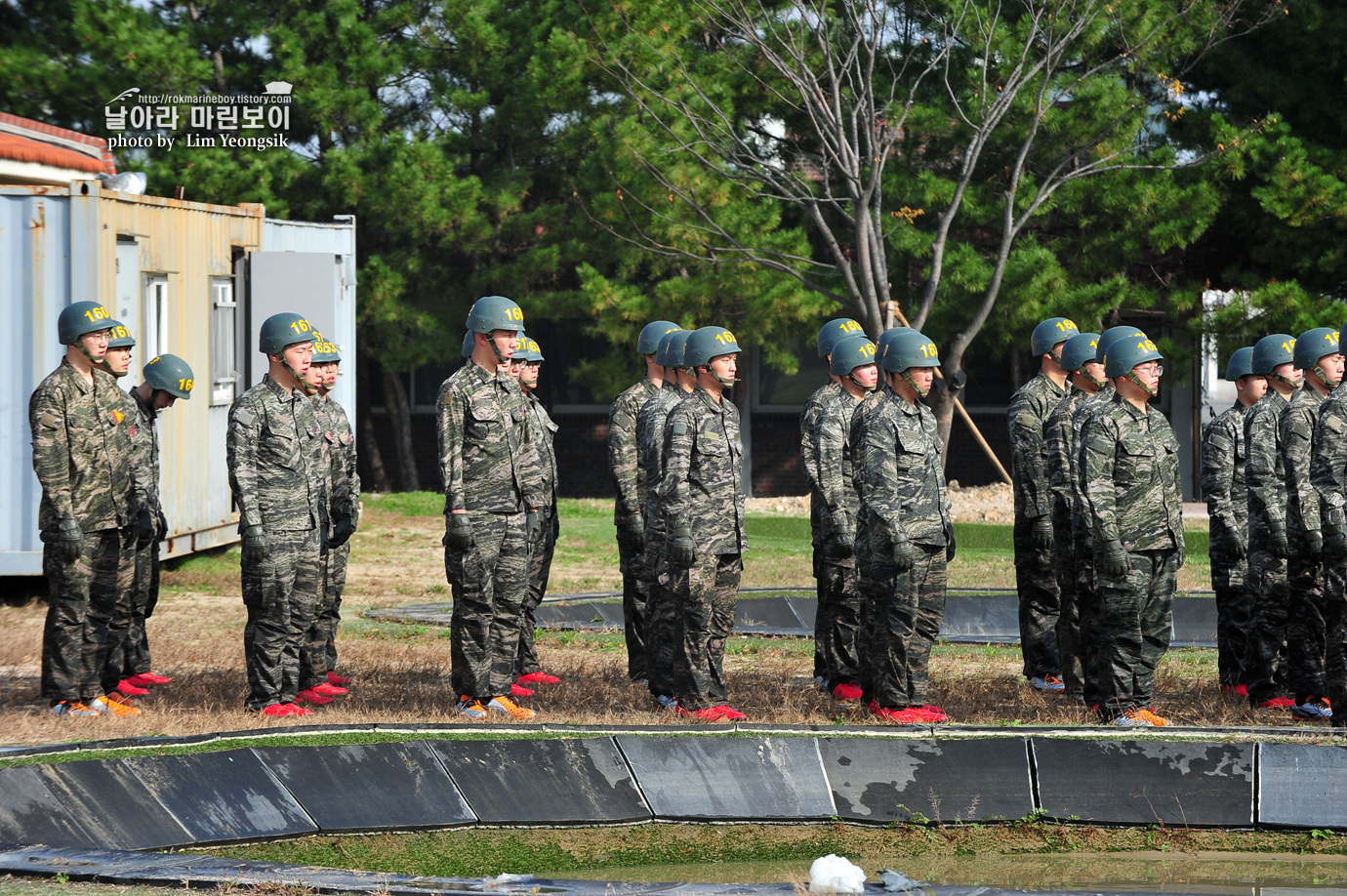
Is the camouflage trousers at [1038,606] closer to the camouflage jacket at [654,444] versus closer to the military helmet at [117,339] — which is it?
the camouflage jacket at [654,444]

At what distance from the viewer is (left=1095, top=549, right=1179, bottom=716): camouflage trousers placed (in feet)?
25.1

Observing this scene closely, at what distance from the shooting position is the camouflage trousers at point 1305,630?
8156mm

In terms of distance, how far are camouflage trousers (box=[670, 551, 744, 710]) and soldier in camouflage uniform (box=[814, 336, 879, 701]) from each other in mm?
990

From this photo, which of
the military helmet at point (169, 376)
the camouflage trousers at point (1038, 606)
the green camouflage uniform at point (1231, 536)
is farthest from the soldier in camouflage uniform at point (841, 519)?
the military helmet at point (169, 376)

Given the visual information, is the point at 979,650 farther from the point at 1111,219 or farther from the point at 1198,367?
the point at 1198,367

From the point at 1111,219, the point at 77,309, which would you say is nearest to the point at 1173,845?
the point at 77,309

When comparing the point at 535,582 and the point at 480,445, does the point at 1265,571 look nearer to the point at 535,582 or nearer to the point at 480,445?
the point at 535,582

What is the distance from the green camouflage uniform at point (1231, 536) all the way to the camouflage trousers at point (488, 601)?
404cm

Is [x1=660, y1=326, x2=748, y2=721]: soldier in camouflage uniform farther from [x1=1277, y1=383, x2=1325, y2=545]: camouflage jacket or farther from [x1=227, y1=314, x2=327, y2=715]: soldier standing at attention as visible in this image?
[x1=1277, y1=383, x2=1325, y2=545]: camouflage jacket

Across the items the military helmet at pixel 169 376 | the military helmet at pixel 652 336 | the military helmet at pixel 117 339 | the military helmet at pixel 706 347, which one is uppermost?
the military helmet at pixel 652 336

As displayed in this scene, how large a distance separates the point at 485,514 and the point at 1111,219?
13382mm

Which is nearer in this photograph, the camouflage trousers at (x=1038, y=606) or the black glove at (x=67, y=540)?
the black glove at (x=67, y=540)

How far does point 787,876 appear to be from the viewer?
6.02m

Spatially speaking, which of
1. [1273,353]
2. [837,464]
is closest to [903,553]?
[837,464]
